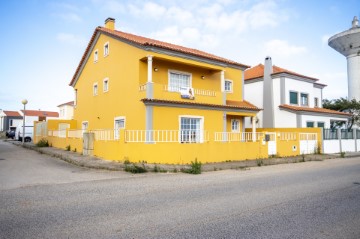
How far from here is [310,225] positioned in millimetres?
4574

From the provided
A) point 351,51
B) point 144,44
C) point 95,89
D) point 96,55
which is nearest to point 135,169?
point 144,44

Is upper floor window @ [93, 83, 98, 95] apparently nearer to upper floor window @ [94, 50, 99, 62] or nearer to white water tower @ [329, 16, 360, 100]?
upper floor window @ [94, 50, 99, 62]

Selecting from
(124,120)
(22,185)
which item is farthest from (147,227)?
(124,120)

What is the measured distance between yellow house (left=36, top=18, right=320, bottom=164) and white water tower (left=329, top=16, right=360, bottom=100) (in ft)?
81.0

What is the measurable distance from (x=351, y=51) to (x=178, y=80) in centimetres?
3320

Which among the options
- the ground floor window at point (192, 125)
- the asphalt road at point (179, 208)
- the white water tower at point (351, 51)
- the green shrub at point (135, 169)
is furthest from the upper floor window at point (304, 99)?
the green shrub at point (135, 169)

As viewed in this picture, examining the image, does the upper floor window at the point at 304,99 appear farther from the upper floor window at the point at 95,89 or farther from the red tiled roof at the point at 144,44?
the upper floor window at the point at 95,89

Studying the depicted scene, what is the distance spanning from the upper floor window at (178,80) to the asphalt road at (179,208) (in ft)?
34.6

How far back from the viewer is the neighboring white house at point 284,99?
24953mm

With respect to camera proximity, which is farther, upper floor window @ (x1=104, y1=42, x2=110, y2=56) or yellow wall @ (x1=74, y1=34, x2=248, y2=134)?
upper floor window @ (x1=104, y1=42, x2=110, y2=56)

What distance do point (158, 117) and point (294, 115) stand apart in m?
14.1

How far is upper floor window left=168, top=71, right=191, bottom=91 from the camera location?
741 inches

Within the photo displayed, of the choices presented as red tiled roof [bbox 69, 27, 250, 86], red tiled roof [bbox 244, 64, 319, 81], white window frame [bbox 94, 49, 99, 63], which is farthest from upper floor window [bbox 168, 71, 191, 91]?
red tiled roof [bbox 244, 64, 319, 81]

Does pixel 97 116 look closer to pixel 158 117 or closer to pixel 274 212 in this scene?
pixel 158 117
